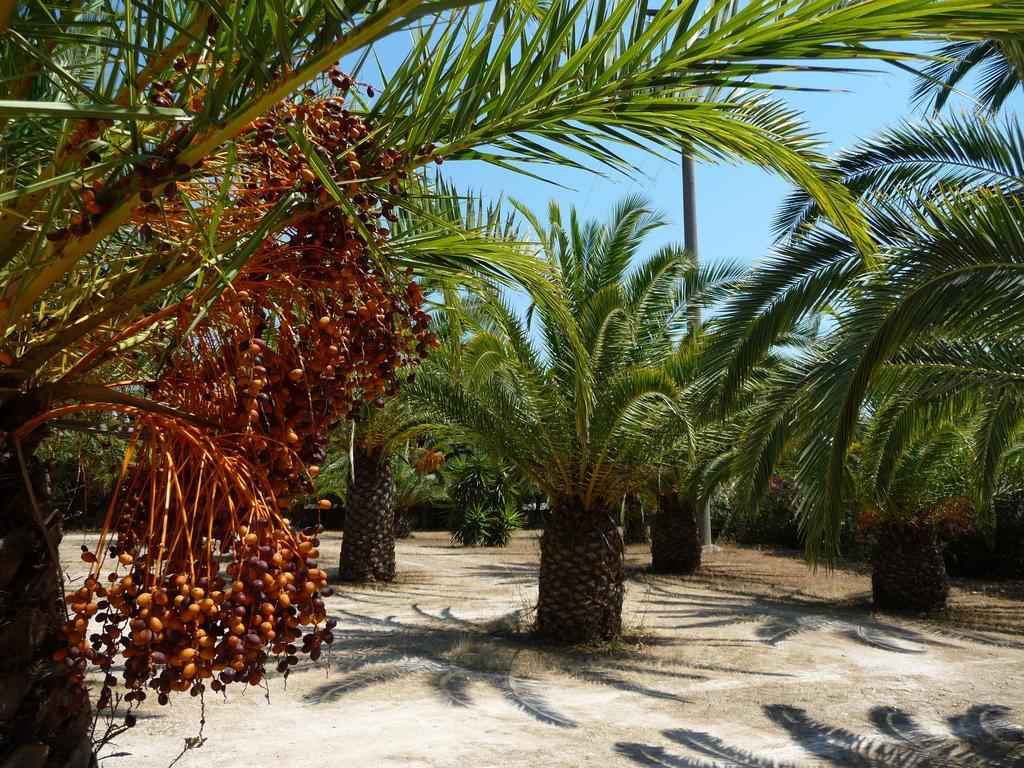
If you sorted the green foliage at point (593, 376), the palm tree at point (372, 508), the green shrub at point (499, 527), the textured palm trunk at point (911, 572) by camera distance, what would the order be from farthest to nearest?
the green shrub at point (499, 527) < the palm tree at point (372, 508) < the textured palm trunk at point (911, 572) < the green foliage at point (593, 376)

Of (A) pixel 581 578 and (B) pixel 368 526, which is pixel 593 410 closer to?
(A) pixel 581 578

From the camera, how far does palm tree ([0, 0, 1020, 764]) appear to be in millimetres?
1715

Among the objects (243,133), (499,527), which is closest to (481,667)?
(243,133)

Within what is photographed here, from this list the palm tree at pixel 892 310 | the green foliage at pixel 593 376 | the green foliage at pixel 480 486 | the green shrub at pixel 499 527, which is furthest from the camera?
the green foliage at pixel 480 486

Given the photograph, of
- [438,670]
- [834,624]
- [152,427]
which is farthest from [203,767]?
[834,624]

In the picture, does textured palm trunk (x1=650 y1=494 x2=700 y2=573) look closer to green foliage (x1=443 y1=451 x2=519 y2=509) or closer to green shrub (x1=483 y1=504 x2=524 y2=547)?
green shrub (x1=483 y1=504 x2=524 y2=547)

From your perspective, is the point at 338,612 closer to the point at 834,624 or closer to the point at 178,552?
the point at 834,624

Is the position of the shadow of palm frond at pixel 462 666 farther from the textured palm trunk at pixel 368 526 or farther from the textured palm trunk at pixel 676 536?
the textured palm trunk at pixel 676 536

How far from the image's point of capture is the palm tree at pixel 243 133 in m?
1.71

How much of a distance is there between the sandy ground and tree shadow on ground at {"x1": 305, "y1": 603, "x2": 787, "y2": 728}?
0.03m

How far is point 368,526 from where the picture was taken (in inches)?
551

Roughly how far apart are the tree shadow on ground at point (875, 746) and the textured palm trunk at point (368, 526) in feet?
26.4

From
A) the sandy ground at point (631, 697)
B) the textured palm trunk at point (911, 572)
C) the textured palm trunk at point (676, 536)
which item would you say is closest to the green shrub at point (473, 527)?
the textured palm trunk at point (676, 536)

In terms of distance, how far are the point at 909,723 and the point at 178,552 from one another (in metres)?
7.08
